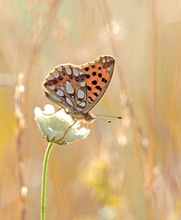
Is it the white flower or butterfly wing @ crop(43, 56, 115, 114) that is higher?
butterfly wing @ crop(43, 56, 115, 114)

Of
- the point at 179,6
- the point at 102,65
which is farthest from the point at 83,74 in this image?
the point at 179,6

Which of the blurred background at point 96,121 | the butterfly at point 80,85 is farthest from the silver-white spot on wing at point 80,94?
the blurred background at point 96,121

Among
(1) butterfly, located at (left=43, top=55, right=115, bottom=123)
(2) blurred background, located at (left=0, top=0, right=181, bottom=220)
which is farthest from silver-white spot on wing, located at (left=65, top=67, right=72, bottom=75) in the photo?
(2) blurred background, located at (left=0, top=0, right=181, bottom=220)

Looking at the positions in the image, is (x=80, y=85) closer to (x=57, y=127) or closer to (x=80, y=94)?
(x=80, y=94)

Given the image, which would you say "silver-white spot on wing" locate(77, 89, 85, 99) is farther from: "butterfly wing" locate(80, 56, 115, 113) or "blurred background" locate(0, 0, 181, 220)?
"blurred background" locate(0, 0, 181, 220)

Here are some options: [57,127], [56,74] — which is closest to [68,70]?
[56,74]

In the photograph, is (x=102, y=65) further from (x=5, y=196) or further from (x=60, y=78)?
(x=5, y=196)

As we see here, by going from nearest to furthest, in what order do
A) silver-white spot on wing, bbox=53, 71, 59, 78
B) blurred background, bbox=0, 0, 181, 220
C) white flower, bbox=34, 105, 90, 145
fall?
white flower, bbox=34, 105, 90, 145 → silver-white spot on wing, bbox=53, 71, 59, 78 → blurred background, bbox=0, 0, 181, 220

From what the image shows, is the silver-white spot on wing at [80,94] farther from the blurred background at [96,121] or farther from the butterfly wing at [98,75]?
the blurred background at [96,121]
